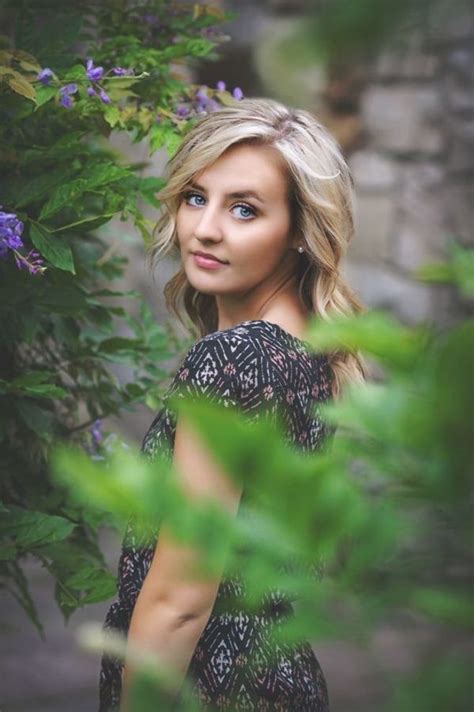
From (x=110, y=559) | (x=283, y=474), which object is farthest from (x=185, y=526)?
(x=110, y=559)

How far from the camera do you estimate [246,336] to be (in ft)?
5.06

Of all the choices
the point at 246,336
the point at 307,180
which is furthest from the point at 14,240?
the point at 307,180

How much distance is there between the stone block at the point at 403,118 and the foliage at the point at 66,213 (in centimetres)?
220

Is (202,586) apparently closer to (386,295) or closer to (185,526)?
(185,526)

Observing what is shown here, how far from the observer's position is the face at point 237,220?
5.38 feet

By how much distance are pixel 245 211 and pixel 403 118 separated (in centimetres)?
265

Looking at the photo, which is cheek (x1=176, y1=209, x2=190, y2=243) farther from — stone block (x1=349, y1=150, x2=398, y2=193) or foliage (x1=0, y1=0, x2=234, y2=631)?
stone block (x1=349, y1=150, x2=398, y2=193)

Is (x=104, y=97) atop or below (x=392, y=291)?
atop

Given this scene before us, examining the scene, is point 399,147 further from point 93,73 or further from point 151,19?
point 93,73

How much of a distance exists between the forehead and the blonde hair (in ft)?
0.03

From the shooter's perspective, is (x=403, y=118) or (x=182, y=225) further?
(x=403, y=118)

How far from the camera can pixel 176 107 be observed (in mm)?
1903

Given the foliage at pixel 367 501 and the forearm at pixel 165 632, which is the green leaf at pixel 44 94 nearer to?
the forearm at pixel 165 632

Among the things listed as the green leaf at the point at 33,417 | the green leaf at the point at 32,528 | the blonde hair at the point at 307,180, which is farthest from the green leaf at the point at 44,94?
the green leaf at the point at 32,528
